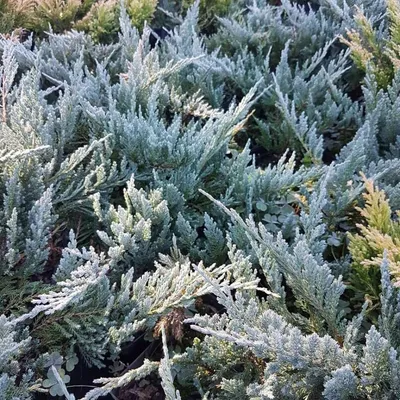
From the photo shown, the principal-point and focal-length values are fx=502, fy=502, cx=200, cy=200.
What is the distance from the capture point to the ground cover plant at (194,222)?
1.07 meters

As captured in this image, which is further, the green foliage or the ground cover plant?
the green foliage

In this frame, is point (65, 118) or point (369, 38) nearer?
point (65, 118)

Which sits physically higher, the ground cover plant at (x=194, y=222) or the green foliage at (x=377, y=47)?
the green foliage at (x=377, y=47)

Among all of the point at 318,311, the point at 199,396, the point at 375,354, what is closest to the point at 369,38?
the point at 318,311

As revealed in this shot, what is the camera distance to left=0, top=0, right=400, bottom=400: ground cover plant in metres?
1.07

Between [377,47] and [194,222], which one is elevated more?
[377,47]

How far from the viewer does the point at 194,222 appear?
56.9 inches

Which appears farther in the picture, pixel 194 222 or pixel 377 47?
pixel 377 47

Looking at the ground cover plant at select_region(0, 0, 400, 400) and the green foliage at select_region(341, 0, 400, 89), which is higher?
the green foliage at select_region(341, 0, 400, 89)

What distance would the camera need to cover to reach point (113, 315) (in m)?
1.22

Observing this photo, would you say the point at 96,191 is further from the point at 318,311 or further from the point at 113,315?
the point at 318,311

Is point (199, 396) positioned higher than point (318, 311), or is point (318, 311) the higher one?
point (318, 311)

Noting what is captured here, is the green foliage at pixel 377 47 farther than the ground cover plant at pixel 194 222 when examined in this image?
Yes

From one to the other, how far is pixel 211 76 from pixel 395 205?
0.82 metres
